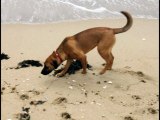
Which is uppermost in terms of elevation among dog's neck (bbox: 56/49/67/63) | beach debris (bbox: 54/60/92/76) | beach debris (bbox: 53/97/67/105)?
dog's neck (bbox: 56/49/67/63)

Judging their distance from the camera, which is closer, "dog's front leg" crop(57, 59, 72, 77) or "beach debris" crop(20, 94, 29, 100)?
"beach debris" crop(20, 94, 29, 100)

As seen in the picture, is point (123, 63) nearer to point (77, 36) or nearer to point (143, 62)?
point (143, 62)

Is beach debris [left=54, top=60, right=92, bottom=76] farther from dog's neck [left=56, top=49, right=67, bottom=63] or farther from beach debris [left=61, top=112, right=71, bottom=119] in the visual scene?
beach debris [left=61, top=112, right=71, bottom=119]

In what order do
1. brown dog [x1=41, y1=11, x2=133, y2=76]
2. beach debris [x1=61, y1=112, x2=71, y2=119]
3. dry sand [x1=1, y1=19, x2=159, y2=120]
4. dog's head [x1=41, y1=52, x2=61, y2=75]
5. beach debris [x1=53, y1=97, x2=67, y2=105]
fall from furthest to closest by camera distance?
brown dog [x1=41, y1=11, x2=133, y2=76]
dog's head [x1=41, y1=52, x2=61, y2=75]
beach debris [x1=53, y1=97, x2=67, y2=105]
dry sand [x1=1, y1=19, x2=159, y2=120]
beach debris [x1=61, y1=112, x2=71, y2=119]

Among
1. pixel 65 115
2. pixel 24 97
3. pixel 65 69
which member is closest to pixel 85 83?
pixel 65 69

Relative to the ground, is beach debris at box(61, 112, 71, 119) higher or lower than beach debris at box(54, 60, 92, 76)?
lower

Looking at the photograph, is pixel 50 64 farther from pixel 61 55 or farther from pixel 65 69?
pixel 65 69

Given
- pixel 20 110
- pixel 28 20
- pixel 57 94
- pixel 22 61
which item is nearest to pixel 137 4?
pixel 28 20

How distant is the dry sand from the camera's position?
6.05m

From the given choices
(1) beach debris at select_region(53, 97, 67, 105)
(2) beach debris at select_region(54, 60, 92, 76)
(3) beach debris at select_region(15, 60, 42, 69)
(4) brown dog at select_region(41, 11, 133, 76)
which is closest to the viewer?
(1) beach debris at select_region(53, 97, 67, 105)

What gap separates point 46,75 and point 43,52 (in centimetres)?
110

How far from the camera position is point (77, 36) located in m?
7.36

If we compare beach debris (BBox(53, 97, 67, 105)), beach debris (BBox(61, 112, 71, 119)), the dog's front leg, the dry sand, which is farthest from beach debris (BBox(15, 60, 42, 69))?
beach debris (BBox(61, 112, 71, 119))

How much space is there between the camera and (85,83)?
6992mm
